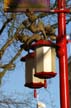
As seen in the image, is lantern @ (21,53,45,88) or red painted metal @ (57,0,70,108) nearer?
red painted metal @ (57,0,70,108)

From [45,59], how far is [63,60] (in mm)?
472

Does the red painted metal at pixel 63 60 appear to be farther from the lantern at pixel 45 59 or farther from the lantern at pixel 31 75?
the lantern at pixel 31 75

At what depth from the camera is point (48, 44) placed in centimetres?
734

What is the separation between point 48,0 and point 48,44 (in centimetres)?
75

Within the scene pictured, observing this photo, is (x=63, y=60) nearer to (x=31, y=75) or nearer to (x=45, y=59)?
(x=45, y=59)

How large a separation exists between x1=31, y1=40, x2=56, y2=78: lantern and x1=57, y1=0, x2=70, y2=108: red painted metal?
0.73 ft

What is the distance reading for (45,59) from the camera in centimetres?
718

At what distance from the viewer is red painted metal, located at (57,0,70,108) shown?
7.19 m

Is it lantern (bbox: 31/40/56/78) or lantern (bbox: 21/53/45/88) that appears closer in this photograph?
lantern (bbox: 31/40/56/78)

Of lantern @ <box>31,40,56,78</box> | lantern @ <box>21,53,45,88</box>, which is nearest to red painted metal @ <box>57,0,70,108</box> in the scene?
lantern @ <box>31,40,56,78</box>

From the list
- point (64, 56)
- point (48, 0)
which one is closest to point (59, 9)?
point (48, 0)

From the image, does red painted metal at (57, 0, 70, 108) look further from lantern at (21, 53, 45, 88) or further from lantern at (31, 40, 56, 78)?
lantern at (21, 53, 45, 88)

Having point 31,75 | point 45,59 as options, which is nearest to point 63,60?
point 45,59

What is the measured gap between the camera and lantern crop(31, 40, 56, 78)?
7133mm
